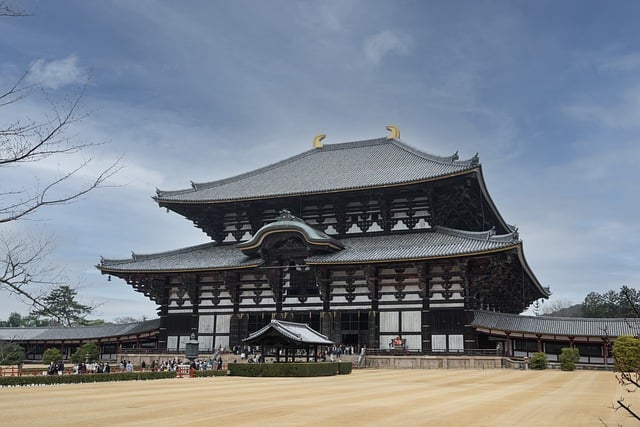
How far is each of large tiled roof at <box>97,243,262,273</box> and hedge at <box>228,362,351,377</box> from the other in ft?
47.1

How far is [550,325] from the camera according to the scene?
4391 centimetres

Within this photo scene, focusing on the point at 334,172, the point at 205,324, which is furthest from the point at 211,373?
the point at 334,172

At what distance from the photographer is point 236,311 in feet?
157

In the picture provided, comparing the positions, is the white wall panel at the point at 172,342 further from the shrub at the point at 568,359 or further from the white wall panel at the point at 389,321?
the shrub at the point at 568,359

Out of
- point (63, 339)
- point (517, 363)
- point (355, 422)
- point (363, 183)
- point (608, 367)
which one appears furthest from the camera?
point (63, 339)

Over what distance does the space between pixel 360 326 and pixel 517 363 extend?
11085 mm

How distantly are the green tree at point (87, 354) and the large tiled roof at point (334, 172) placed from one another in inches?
549

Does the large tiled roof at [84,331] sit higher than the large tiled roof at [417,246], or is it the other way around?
the large tiled roof at [417,246]

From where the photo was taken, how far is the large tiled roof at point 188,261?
154 ft

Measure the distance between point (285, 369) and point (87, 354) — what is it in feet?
93.0

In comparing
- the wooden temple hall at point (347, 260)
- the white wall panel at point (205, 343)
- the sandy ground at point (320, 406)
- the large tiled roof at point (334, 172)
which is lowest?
the sandy ground at point (320, 406)

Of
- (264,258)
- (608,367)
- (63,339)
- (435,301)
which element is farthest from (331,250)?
(63,339)

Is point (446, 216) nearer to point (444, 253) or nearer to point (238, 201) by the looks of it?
point (444, 253)

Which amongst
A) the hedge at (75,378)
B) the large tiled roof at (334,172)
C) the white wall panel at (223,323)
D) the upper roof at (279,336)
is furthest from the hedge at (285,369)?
the large tiled roof at (334,172)
